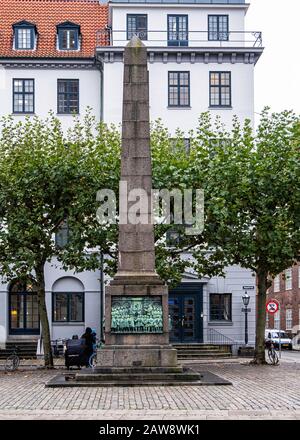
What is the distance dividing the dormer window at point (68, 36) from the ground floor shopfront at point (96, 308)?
12.4 m

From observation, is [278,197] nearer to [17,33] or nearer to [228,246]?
[228,246]

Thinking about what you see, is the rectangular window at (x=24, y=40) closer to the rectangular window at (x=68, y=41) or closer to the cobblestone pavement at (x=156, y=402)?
the rectangular window at (x=68, y=41)

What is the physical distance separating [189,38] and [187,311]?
1488 centimetres

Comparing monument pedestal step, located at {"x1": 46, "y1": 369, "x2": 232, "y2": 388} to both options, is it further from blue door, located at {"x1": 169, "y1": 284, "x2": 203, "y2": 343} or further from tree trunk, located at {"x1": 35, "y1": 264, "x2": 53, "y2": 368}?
blue door, located at {"x1": 169, "y1": 284, "x2": 203, "y2": 343}

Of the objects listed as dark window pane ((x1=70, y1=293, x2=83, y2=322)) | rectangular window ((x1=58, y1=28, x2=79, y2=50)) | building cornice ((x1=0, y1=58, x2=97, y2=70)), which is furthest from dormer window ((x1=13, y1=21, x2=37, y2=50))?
dark window pane ((x1=70, y1=293, x2=83, y2=322))

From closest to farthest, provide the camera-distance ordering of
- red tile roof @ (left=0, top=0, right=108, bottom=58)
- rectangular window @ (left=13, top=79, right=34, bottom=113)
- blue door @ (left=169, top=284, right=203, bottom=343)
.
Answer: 1. blue door @ (left=169, top=284, right=203, bottom=343)
2. rectangular window @ (left=13, top=79, right=34, bottom=113)
3. red tile roof @ (left=0, top=0, right=108, bottom=58)

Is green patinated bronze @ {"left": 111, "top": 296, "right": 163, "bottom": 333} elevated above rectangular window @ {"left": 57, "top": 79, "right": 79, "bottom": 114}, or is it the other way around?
rectangular window @ {"left": 57, "top": 79, "right": 79, "bottom": 114}

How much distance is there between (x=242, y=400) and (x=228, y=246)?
48.5 feet

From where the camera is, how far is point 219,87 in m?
47.7

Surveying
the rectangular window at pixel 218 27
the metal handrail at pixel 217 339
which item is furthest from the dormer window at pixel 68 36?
the metal handrail at pixel 217 339

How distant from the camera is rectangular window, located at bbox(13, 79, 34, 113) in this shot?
4744cm

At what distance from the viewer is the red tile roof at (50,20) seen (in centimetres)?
4778

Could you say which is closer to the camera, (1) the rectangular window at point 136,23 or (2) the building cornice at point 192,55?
(2) the building cornice at point 192,55

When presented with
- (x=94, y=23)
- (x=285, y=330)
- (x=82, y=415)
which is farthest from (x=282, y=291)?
(x=82, y=415)
